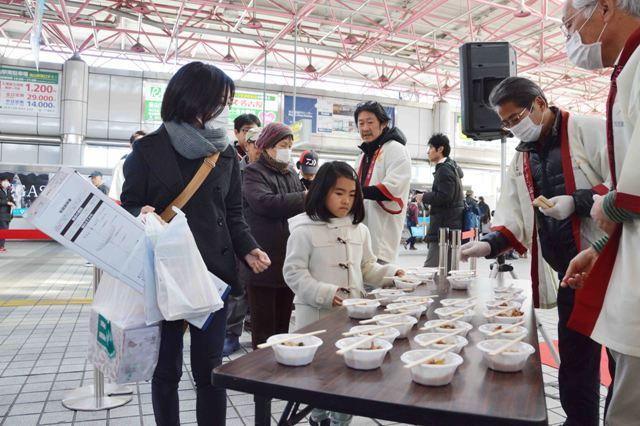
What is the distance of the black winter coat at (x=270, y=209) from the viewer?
266 centimetres

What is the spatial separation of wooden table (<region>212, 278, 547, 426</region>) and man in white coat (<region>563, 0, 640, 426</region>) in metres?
0.18

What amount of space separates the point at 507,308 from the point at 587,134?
2.90 feet

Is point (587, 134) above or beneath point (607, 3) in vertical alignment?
beneath

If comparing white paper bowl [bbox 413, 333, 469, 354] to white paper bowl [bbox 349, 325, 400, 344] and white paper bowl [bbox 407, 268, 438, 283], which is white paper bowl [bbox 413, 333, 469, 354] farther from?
white paper bowl [bbox 407, 268, 438, 283]

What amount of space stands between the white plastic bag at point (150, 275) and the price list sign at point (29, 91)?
13217 mm

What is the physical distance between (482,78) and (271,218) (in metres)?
2.04

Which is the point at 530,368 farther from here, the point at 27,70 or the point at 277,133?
the point at 27,70

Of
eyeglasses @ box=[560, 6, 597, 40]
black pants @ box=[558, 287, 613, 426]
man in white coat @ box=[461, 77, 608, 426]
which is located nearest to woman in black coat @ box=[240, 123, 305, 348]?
man in white coat @ box=[461, 77, 608, 426]

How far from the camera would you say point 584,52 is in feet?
4.95

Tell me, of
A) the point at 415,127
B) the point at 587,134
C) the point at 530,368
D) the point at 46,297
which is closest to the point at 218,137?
the point at 530,368

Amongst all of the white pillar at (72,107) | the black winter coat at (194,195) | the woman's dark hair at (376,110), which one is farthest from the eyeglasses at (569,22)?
the white pillar at (72,107)

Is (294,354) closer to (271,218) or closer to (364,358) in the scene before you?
(364,358)

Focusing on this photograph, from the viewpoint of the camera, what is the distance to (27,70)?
1241cm

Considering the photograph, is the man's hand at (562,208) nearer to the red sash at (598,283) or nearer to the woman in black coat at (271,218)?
the red sash at (598,283)
